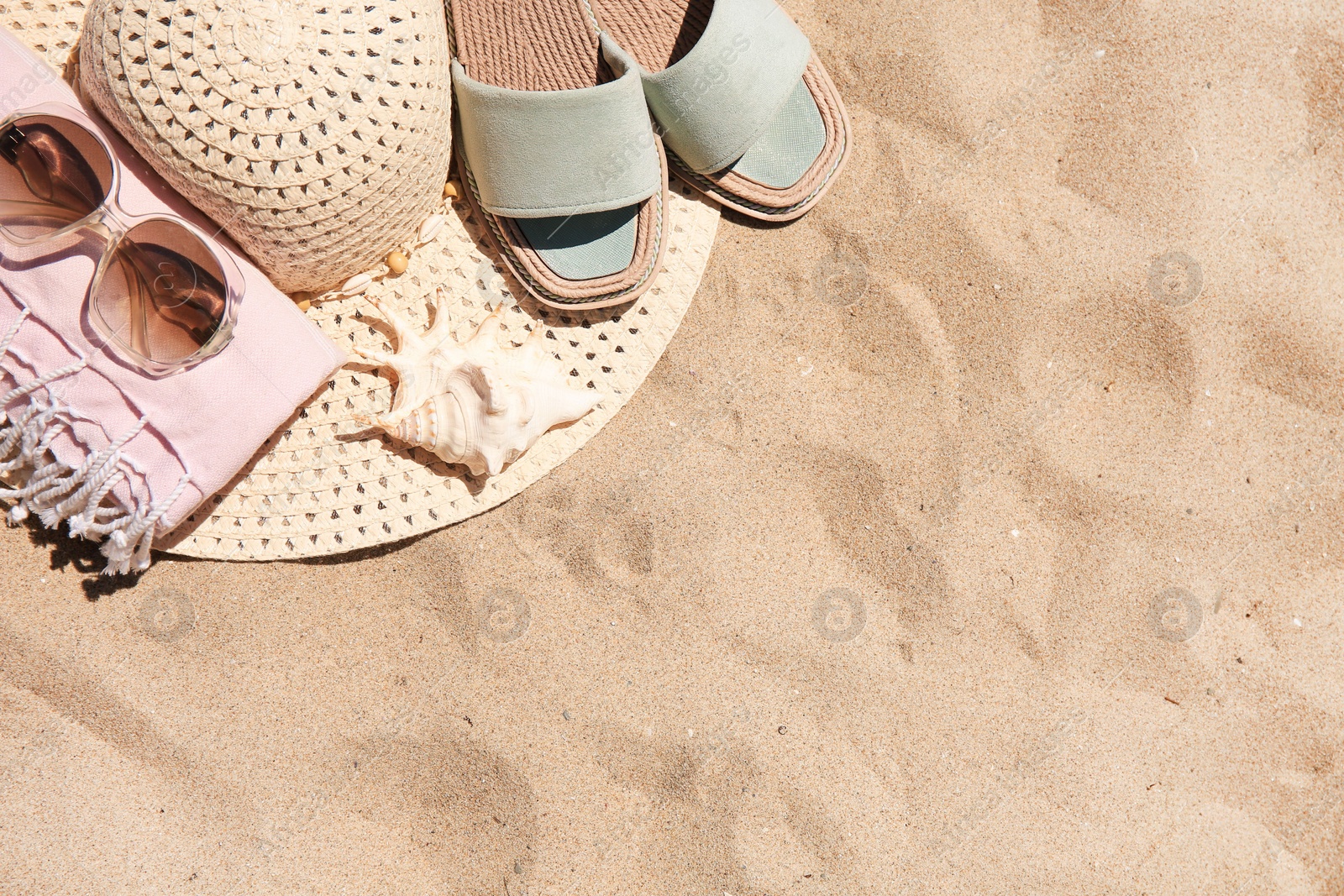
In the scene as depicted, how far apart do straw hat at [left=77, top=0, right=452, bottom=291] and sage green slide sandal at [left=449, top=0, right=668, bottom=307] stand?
9 cm

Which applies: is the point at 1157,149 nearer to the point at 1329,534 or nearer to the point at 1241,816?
the point at 1329,534

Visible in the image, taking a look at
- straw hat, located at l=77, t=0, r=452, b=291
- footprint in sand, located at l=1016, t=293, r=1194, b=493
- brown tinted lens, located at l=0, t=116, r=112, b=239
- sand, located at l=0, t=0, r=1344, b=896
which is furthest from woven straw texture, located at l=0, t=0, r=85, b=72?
footprint in sand, located at l=1016, t=293, r=1194, b=493

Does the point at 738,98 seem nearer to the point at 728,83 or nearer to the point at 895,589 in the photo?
the point at 728,83

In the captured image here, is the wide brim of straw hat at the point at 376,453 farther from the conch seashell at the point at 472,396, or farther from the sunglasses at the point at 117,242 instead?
the sunglasses at the point at 117,242

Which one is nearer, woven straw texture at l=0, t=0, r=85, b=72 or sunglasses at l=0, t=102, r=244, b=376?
sunglasses at l=0, t=102, r=244, b=376

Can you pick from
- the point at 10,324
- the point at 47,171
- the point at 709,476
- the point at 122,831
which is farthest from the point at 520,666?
the point at 47,171

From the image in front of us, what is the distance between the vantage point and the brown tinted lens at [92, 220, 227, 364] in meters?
1.08

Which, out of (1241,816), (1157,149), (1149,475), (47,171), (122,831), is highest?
(47,171)

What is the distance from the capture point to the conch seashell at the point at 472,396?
120cm

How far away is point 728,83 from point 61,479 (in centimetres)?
114

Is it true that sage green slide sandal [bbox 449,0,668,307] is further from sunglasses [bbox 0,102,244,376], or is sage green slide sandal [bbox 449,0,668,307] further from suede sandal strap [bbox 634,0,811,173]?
sunglasses [bbox 0,102,244,376]

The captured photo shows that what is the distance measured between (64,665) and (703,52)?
1.42 m

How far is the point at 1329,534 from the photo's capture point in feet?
4.87

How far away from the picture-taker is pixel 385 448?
128 cm
